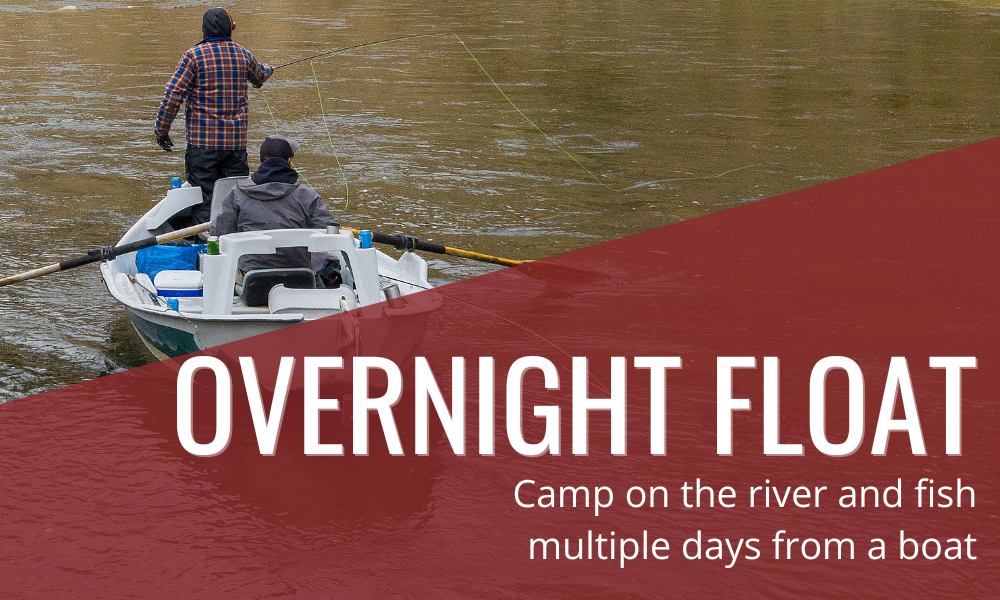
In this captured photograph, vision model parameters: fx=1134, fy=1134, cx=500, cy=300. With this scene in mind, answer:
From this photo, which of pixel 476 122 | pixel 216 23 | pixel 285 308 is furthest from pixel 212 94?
pixel 476 122

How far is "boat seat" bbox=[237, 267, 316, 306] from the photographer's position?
6453 millimetres

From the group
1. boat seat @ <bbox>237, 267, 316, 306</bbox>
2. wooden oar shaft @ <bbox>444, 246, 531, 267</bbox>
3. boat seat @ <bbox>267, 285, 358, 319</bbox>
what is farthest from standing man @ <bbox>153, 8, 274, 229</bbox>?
boat seat @ <bbox>267, 285, 358, 319</bbox>

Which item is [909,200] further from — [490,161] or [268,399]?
[268,399]

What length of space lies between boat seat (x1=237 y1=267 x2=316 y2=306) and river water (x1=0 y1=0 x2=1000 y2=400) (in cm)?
152

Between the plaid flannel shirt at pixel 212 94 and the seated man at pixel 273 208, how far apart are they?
1.98 meters

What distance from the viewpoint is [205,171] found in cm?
884

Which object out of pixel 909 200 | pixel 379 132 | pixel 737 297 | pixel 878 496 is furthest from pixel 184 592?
pixel 379 132

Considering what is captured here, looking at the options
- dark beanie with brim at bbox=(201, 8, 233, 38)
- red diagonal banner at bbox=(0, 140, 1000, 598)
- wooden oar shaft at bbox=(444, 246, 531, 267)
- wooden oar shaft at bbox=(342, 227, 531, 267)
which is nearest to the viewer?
red diagonal banner at bbox=(0, 140, 1000, 598)

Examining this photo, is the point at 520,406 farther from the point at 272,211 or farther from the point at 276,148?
the point at 276,148

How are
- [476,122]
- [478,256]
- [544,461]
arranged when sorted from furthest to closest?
1. [476,122]
2. [478,256]
3. [544,461]

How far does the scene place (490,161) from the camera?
556 inches

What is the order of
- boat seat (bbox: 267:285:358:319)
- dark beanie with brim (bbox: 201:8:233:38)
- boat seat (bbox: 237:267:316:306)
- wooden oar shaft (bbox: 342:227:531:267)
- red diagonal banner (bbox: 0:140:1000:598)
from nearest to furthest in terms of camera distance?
1. red diagonal banner (bbox: 0:140:1000:598)
2. boat seat (bbox: 267:285:358:319)
3. boat seat (bbox: 237:267:316:306)
4. wooden oar shaft (bbox: 342:227:531:267)
5. dark beanie with brim (bbox: 201:8:233:38)

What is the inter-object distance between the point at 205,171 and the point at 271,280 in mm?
2679

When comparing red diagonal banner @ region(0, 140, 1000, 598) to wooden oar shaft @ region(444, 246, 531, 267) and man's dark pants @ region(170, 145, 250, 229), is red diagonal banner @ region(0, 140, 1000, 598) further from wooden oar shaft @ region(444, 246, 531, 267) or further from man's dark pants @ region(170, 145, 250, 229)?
man's dark pants @ region(170, 145, 250, 229)
